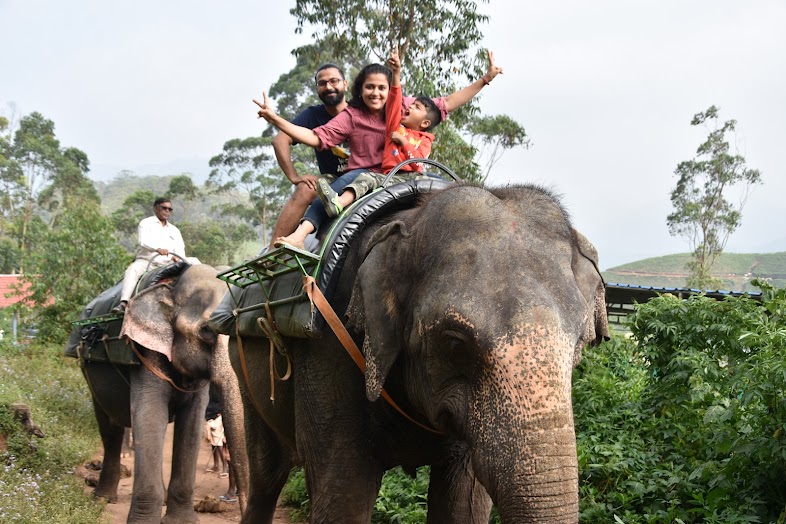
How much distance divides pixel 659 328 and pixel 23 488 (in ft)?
18.2

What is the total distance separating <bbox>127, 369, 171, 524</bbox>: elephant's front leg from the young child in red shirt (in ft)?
13.8

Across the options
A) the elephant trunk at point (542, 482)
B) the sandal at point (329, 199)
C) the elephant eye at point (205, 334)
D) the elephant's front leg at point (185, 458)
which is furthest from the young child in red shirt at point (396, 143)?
the elephant's front leg at point (185, 458)

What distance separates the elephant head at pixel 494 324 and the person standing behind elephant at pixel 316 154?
1.19m

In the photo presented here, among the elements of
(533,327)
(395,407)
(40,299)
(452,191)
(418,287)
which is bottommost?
(395,407)

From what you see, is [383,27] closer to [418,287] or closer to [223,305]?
[223,305]

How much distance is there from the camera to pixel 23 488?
724cm

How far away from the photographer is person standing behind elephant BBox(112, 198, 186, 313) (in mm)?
8781

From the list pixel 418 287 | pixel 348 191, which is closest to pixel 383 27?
pixel 348 191

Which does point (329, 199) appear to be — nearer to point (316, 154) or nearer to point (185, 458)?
point (316, 154)

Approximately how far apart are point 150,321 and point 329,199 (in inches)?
170

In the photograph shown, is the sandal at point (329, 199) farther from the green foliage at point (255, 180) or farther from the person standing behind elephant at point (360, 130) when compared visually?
the green foliage at point (255, 180)

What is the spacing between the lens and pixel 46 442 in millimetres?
9938

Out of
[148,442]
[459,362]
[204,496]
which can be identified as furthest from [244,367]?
[204,496]

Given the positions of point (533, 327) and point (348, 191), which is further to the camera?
point (348, 191)
